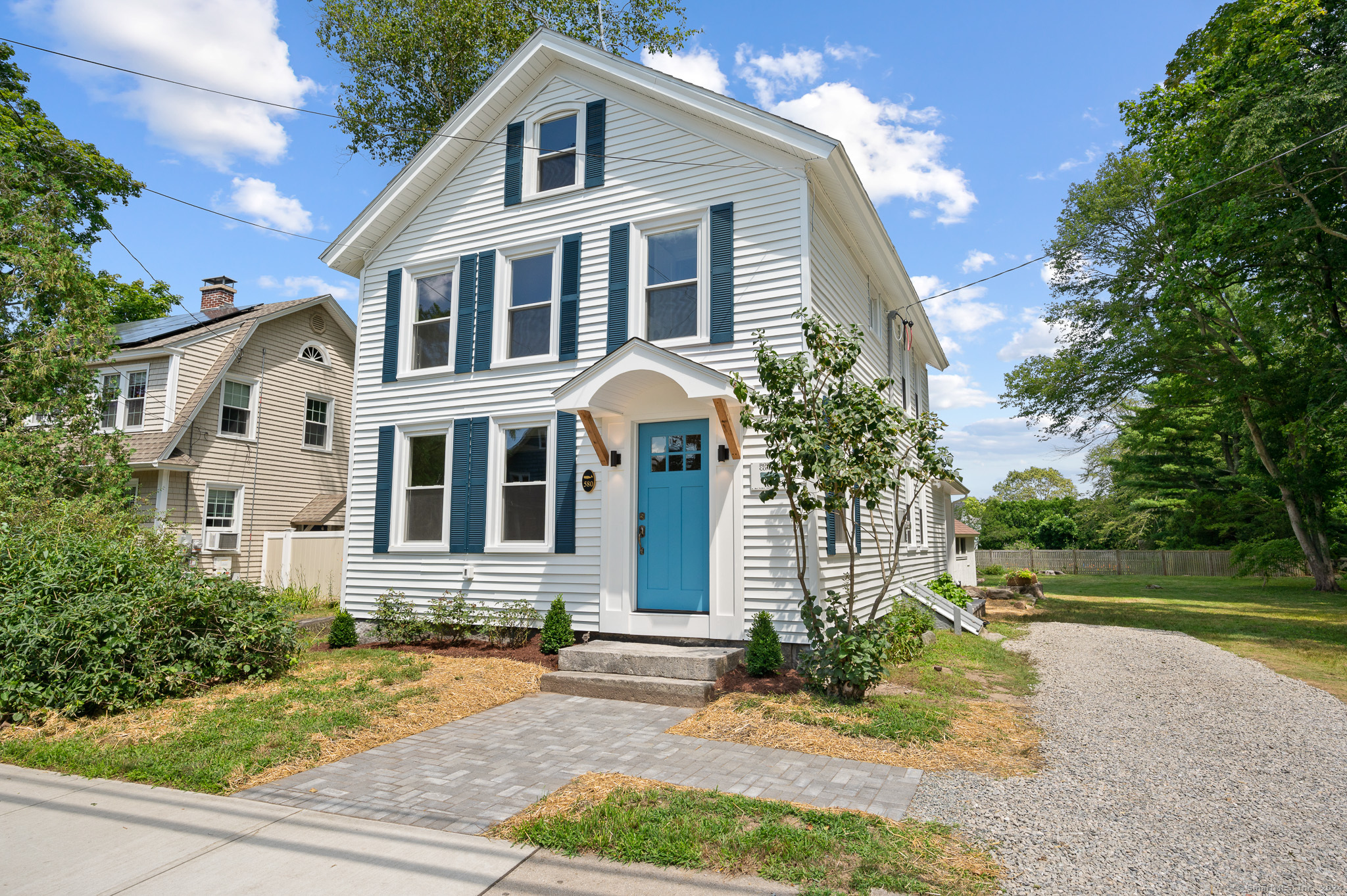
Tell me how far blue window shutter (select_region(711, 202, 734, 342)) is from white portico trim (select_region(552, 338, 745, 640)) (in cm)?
83

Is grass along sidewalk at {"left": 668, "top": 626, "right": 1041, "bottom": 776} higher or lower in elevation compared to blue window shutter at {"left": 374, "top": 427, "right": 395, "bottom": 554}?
lower

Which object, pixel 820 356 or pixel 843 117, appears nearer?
pixel 820 356

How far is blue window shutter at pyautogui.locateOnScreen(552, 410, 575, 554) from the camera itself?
876cm

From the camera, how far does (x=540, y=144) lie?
32.7ft

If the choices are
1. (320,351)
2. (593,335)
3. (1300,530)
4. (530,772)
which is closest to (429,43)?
(320,351)

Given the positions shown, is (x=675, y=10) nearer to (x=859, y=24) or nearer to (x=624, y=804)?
(x=859, y=24)

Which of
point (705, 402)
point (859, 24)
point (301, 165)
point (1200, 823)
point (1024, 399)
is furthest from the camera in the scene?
point (1024, 399)

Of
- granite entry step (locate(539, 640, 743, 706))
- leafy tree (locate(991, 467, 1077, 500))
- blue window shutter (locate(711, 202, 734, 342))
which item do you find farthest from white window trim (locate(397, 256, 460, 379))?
leafy tree (locate(991, 467, 1077, 500))

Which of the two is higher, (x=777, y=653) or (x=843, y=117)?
(x=843, y=117)

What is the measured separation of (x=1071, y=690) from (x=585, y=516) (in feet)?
18.3

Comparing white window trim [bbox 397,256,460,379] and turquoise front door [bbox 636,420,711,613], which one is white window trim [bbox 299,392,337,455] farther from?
turquoise front door [bbox 636,420,711,613]

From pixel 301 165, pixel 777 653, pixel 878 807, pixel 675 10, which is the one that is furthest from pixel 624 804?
pixel 675 10

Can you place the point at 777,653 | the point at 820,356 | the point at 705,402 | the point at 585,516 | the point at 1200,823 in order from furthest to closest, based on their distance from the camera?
the point at 585,516
the point at 705,402
the point at 777,653
the point at 820,356
the point at 1200,823

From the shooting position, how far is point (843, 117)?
981cm
